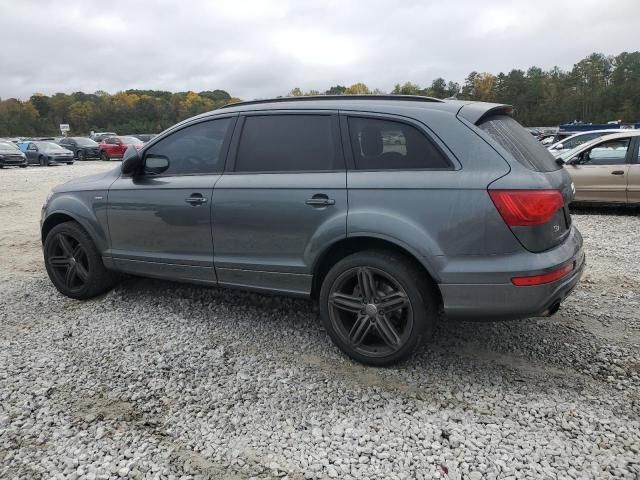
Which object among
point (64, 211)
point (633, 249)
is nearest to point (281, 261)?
point (64, 211)

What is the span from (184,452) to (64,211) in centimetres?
304

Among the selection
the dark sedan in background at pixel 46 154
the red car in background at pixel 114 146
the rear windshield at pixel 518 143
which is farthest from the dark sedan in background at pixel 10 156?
the rear windshield at pixel 518 143

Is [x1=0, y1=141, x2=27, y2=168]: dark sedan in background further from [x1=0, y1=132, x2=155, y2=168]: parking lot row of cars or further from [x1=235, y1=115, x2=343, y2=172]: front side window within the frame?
[x1=235, y1=115, x2=343, y2=172]: front side window

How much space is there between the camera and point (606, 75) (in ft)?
317

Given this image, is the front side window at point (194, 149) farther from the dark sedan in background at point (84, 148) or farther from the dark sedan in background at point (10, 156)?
the dark sedan in background at point (84, 148)

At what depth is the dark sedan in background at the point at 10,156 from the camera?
2362 cm

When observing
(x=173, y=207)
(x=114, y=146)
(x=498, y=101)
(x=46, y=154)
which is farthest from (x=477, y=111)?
(x=498, y=101)

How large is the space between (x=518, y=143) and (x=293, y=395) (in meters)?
2.13

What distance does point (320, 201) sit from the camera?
3432 mm

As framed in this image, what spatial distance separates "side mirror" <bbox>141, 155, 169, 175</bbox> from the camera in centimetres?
430

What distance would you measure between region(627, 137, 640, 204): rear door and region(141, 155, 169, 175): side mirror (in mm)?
8029

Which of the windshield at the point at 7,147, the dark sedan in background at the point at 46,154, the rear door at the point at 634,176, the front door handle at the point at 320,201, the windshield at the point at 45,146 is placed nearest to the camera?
the front door handle at the point at 320,201

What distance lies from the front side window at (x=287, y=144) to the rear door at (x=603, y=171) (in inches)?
286

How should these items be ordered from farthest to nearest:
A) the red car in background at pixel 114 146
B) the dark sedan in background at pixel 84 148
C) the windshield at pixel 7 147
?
the dark sedan in background at pixel 84 148 < the red car in background at pixel 114 146 < the windshield at pixel 7 147
